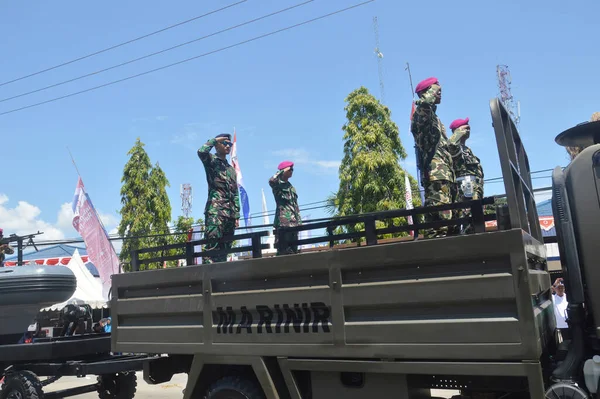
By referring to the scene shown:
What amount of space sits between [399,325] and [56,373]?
4116 mm

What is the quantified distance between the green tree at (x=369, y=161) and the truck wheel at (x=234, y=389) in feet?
35.9

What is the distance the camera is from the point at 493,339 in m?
2.88

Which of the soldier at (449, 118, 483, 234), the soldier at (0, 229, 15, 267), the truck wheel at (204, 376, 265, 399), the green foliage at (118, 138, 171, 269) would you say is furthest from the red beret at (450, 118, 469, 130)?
the green foliage at (118, 138, 171, 269)

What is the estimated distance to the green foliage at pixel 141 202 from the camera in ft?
63.2

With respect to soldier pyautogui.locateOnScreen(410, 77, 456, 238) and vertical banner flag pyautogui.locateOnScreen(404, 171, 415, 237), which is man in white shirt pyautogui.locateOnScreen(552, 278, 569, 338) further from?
vertical banner flag pyautogui.locateOnScreen(404, 171, 415, 237)

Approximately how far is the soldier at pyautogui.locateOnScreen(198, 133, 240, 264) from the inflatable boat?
2012mm

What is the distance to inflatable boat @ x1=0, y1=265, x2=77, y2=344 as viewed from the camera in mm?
5871

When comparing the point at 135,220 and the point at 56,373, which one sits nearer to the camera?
the point at 56,373

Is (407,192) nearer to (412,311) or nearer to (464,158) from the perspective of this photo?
(464,158)

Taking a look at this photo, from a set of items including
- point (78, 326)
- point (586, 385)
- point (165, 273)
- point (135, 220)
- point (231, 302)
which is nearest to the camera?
point (586, 385)

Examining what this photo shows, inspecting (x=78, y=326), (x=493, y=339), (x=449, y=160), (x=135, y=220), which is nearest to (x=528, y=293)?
(x=493, y=339)

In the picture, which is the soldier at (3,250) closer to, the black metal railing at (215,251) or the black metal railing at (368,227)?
the black metal railing at (215,251)

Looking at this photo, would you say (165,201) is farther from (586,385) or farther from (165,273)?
(586,385)

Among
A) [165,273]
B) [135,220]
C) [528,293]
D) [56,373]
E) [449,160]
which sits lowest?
[56,373]
